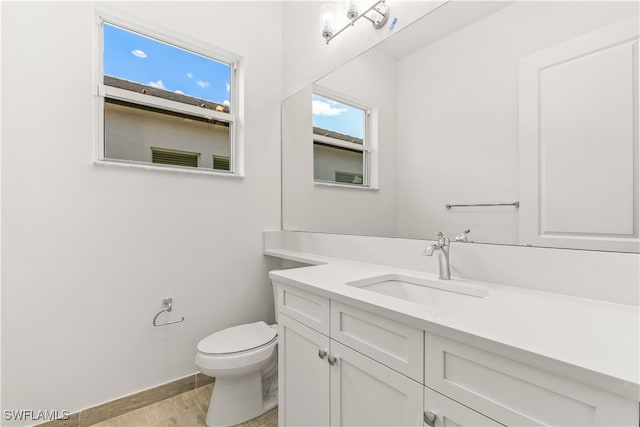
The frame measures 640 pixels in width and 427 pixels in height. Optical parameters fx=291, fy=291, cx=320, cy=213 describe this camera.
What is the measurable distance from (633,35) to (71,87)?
2300mm

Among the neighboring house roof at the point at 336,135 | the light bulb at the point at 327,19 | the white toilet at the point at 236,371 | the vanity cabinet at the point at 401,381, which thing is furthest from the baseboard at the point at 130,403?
the light bulb at the point at 327,19

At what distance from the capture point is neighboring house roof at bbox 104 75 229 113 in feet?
5.54

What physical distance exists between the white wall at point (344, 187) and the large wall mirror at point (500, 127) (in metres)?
0.01

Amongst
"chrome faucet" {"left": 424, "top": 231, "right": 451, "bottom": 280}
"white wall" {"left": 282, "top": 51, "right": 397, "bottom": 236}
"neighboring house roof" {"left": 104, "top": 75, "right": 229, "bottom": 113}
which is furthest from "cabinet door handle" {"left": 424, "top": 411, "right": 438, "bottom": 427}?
"neighboring house roof" {"left": 104, "top": 75, "right": 229, "bottom": 113}

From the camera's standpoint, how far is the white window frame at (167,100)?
1611 mm

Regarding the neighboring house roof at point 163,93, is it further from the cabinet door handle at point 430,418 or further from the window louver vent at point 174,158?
the cabinet door handle at point 430,418

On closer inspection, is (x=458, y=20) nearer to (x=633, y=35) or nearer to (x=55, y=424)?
(x=633, y=35)

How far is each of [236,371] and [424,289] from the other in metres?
1.02

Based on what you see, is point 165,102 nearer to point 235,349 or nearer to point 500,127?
point 235,349

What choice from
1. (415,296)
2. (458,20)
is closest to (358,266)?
(415,296)

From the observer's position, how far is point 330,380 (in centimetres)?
106

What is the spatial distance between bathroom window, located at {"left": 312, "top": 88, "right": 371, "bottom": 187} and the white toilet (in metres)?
1.04

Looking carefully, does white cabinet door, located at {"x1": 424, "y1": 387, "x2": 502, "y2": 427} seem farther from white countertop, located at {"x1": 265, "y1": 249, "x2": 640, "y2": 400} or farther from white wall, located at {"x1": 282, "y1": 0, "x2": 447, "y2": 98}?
white wall, located at {"x1": 282, "y1": 0, "x2": 447, "y2": 98}

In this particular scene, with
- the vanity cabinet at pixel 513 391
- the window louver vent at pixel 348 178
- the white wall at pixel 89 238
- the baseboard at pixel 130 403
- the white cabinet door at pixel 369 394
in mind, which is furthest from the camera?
the window louver vent at pixel 348 178
